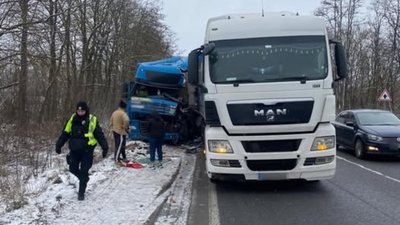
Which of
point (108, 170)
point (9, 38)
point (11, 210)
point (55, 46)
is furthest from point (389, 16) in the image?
point (11, 210)

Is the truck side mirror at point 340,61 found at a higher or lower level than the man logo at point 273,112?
higher

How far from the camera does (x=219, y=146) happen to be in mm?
9773

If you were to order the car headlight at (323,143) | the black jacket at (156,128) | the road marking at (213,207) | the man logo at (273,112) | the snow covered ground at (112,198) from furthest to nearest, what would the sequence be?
the black jacket at (156,128), the car headlight at (323,143), the man logo at (273,112), the road marking at (213,207), the snow covered ground at (112,198)

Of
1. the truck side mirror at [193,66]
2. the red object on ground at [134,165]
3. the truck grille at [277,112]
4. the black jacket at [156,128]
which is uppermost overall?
the truck side mirror at [193,66]

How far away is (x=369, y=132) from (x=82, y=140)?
10.1 m

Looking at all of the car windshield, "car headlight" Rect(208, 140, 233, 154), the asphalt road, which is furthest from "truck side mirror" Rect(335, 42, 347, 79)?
the car windshield

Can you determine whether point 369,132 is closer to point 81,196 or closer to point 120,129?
point 120,129

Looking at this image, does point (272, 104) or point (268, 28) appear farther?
point (268, 28)

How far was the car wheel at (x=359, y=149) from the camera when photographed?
1627 cm

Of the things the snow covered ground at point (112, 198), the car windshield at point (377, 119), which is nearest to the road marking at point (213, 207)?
the snow covered ground at point (112, 198)

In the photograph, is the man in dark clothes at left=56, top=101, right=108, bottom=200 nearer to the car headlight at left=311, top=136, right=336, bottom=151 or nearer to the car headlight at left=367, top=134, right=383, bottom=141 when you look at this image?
the car headlight at left=311, top=136, right=336, bottom=151

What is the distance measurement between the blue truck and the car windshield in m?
5.80

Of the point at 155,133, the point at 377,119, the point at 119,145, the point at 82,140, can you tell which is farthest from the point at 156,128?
the point at 377,119

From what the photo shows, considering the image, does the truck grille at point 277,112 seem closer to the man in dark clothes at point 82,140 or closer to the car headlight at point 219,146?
the car headlight at point 219,146
